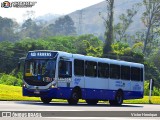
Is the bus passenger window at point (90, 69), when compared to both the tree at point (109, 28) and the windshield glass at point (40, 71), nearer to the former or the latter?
the windshield glass at point (40, 71)

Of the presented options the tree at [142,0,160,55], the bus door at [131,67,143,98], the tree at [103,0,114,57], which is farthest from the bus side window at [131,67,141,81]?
the tree at [142,0,160,55]

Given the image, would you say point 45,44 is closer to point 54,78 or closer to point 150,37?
point 150,37

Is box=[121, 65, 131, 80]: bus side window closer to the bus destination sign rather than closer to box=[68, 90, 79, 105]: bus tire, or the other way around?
box=[68, 90, 79, 105]: bus tire

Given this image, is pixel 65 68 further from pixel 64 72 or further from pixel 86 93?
pixel 86 93

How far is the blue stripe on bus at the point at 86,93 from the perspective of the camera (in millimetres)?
28516

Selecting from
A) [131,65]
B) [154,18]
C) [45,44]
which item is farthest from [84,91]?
[154,18]

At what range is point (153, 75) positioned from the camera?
9750 cm

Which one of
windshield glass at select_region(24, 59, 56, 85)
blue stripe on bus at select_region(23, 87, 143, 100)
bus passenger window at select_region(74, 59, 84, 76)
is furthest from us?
bus passenger window at select_region(74, 59, 84, 76)

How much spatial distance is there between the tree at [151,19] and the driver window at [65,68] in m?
92.4

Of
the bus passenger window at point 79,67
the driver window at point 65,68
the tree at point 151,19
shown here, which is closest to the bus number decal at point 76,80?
the bus passenger window at point 79,67

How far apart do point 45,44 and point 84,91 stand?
3218 inches

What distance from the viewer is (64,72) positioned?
2919 cm

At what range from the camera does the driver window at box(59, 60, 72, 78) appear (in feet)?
95.0

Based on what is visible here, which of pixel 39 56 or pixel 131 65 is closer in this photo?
pixel 39 56
